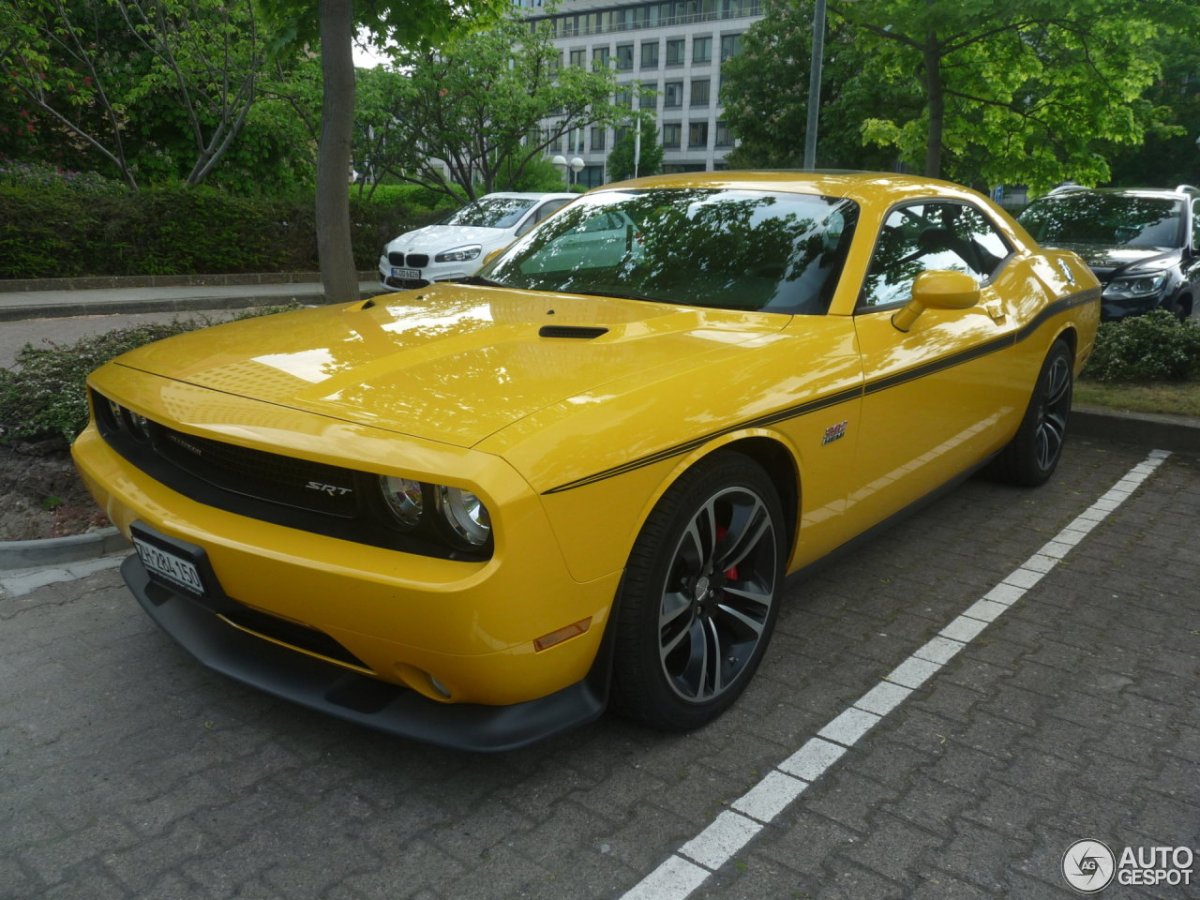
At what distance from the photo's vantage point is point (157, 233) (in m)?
15.2

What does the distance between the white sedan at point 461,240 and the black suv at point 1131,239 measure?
643 cm

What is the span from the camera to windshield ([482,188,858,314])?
3.51m

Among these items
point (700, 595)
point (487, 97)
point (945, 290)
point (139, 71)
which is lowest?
point (700, 595)

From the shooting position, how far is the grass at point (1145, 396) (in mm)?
6691

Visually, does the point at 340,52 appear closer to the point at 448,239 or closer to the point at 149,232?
the point at 448,239

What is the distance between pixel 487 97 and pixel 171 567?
742 inches

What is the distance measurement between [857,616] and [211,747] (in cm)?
231

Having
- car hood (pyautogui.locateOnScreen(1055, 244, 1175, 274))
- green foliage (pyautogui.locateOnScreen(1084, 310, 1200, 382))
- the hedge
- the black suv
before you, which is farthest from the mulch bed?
the hedge

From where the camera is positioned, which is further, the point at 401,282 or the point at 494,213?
the point at 494,213

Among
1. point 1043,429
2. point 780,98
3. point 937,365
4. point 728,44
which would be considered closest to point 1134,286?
point 1043,429

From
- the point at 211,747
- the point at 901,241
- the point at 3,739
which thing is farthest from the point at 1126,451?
the point at 3,739

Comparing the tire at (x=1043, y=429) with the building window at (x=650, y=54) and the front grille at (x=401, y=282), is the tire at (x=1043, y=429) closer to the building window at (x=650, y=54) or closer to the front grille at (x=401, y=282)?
the front grille at (x=401, y=282)

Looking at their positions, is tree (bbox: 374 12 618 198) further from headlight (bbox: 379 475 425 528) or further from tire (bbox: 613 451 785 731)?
headlight (bbox: 379 475 425 528)

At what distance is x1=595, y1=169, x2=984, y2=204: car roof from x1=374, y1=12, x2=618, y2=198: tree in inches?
636
